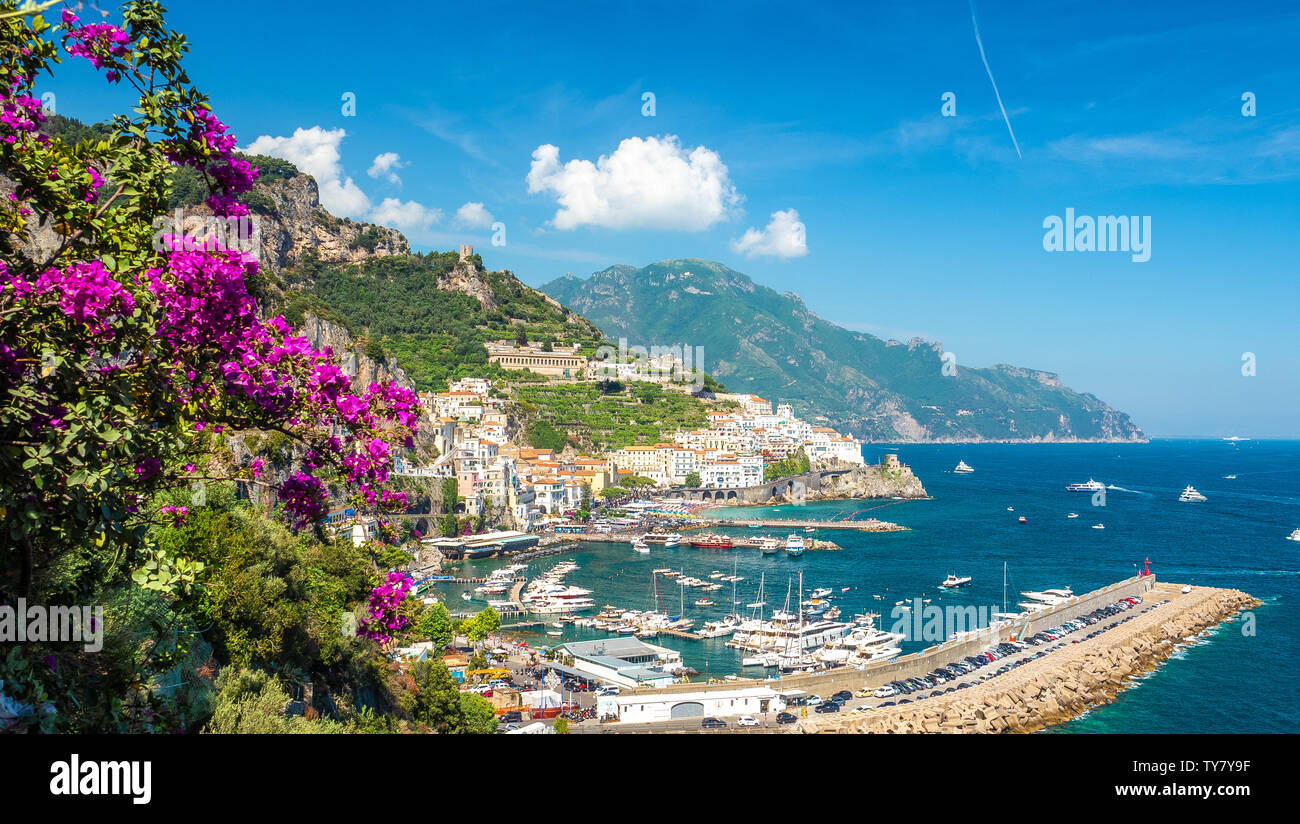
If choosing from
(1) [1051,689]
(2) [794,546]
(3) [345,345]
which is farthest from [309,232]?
(1) [1051,689]

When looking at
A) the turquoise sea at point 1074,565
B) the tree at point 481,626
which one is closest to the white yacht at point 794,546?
the turquoise sea at point 1074,565

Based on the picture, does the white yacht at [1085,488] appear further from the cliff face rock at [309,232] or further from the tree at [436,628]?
the cliff face rock at [309,232]

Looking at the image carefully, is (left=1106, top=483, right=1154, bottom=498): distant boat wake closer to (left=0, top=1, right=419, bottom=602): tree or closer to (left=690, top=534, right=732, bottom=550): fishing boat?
(left=690, top=534, right=732, bottom=550): fishing boat

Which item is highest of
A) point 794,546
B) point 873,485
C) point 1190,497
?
point 873,485

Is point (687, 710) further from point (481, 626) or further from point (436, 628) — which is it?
point (481, 626)

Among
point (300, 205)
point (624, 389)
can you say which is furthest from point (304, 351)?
point (300, 205)
